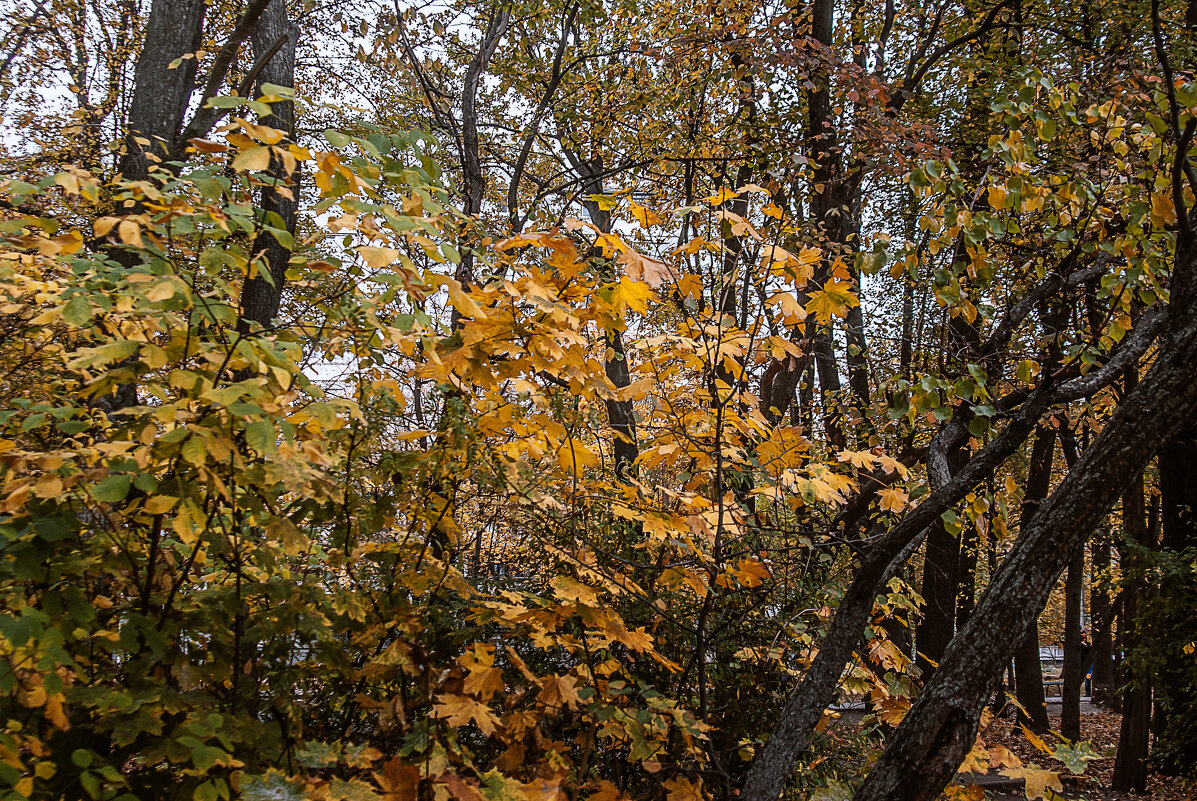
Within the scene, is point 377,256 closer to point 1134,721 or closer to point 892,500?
point 892,500

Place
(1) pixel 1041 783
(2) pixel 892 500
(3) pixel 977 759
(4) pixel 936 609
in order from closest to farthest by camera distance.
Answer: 1. (1) pixel 1041 783
2. (3) pixel 977 759
3. (2) pixel 892 500
4. (4) pixel 936 609

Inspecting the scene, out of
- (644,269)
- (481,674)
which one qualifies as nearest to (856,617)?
(481,674)

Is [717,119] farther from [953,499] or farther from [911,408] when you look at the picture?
[953,499]

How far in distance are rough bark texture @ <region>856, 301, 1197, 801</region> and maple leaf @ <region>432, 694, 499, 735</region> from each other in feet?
3.65

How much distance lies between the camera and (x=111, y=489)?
1.53m

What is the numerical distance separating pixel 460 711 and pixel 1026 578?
66.8 inches

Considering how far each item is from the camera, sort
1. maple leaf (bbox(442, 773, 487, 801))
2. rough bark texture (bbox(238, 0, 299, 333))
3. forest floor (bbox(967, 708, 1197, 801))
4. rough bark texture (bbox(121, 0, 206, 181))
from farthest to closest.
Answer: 1. forest floor (bbox(967, 708, 1197, 801))
2. rough bark texture (bbox(121, 0, 206, 181))
3. rough bark texture (bbox(238, 0, 299, 333))
4. maple leaf (bbox(442, 773, 487, 801))

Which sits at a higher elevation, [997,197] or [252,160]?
[997,197]

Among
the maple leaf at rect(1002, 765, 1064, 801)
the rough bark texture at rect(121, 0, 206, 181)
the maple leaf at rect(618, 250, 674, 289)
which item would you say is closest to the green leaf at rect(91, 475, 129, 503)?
the maple leaf at rect(618, 250, 674, 289)

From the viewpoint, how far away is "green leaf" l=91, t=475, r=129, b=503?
4.93 ft

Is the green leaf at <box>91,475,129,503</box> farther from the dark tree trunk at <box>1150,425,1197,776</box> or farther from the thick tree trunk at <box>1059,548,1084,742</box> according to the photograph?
the thick tree trunk at <box>1059,548,1084,742</box>

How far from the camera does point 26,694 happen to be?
59.6 inches

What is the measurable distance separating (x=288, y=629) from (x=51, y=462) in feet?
2.57

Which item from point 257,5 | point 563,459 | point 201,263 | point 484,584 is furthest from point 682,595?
point 257,5
